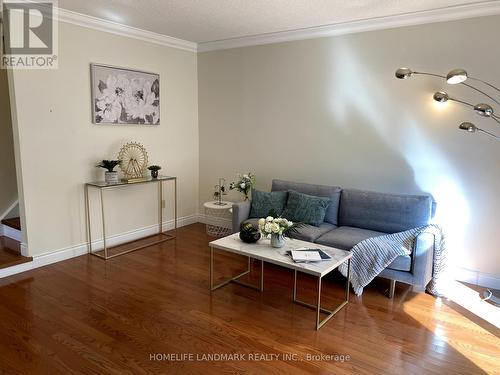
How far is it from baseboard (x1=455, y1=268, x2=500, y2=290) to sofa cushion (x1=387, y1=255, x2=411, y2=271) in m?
0.85

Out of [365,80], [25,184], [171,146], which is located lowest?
[25,184]

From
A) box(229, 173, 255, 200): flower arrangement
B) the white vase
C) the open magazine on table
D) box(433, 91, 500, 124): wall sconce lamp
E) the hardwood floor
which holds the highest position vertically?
box(433, 91, 500, 124): wall sconce lamp

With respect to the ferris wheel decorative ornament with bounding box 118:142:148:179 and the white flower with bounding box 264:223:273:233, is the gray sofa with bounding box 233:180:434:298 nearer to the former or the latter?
the white flower with bounding box 264:223:273:233

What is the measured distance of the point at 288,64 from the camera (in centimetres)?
434

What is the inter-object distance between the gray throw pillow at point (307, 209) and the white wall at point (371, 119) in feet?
1.54

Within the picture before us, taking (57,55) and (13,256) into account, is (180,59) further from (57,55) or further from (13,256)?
(13,256)

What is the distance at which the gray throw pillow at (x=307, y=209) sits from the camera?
3816 mm

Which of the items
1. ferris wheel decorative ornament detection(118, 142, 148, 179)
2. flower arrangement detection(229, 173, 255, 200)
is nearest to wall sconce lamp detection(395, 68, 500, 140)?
flower arrangement detection(229, 173, 255, 200)

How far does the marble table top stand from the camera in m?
2.62

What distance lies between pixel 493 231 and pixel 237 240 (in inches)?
92.7

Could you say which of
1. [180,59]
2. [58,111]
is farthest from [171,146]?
[58,111]

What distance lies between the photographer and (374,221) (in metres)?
3.68

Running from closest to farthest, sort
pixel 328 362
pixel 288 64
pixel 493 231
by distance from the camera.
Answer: pixel 328 362 → pixel 493 231 → pixel 288 64

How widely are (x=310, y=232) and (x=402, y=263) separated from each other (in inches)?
34.7
